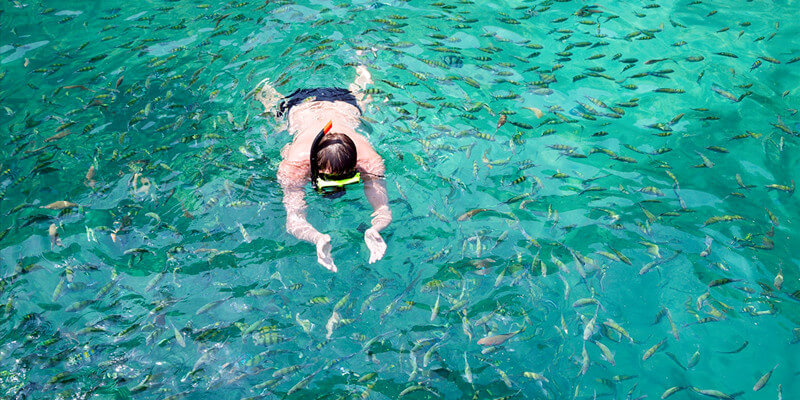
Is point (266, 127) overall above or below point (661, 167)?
above

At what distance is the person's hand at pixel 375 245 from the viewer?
4773mm

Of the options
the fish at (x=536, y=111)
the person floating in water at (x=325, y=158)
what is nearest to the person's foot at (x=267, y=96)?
the person floating in water at (x=325, y=158)

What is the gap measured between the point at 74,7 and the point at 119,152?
5556 mm

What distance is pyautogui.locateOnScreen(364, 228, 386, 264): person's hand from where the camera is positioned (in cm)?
477

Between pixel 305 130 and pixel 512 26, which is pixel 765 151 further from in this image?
pixel 305 130

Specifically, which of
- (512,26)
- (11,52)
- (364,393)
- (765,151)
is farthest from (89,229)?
(765,151)

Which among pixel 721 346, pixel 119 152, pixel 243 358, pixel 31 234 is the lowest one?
pixel 721 346

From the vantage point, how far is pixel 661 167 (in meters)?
6.63

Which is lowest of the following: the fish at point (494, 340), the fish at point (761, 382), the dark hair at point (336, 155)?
the fish at point (761, 382)

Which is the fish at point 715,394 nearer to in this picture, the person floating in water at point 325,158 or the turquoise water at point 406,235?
the turquoise water at point 406,235

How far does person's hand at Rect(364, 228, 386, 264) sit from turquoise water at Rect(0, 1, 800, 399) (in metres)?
0.41

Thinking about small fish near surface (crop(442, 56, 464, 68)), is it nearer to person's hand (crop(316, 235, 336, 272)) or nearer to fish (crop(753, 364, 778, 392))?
person's hand (crop(316, 235, 336, 272))

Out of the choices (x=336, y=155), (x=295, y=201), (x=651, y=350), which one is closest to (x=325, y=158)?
(x=336, y=155)

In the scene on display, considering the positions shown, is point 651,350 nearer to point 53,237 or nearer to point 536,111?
point 536,111
